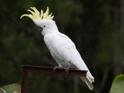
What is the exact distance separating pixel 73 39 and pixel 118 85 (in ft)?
25.5

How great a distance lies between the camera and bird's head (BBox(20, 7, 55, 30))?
2441 millimetres

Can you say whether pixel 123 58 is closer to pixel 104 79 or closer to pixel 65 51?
pixel 104 79

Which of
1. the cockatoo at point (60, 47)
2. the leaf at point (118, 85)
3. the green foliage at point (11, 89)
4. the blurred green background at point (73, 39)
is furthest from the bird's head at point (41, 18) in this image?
the blurred green background at point (73, 39)

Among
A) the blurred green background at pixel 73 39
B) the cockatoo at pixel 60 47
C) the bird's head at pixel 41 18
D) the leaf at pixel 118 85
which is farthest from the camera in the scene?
the blurred green background at pixel 73 39

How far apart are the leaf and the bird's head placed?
1.37 ft

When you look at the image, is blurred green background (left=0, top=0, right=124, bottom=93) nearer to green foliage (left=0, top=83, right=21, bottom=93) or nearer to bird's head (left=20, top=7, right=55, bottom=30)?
bird's head (left=20, top=7, right=55, bottom=30)

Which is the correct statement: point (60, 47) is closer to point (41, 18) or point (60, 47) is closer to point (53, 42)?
point (53, 42)

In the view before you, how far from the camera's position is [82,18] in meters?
10.7

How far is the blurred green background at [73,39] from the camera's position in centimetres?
870

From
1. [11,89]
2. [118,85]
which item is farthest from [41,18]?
[118,85]

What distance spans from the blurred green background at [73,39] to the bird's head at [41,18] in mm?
5286

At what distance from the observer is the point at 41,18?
2469 mm

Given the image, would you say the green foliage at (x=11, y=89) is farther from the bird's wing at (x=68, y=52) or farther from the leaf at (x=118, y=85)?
the bird's wing at (x=68, y=52)

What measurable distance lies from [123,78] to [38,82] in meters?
7.25
